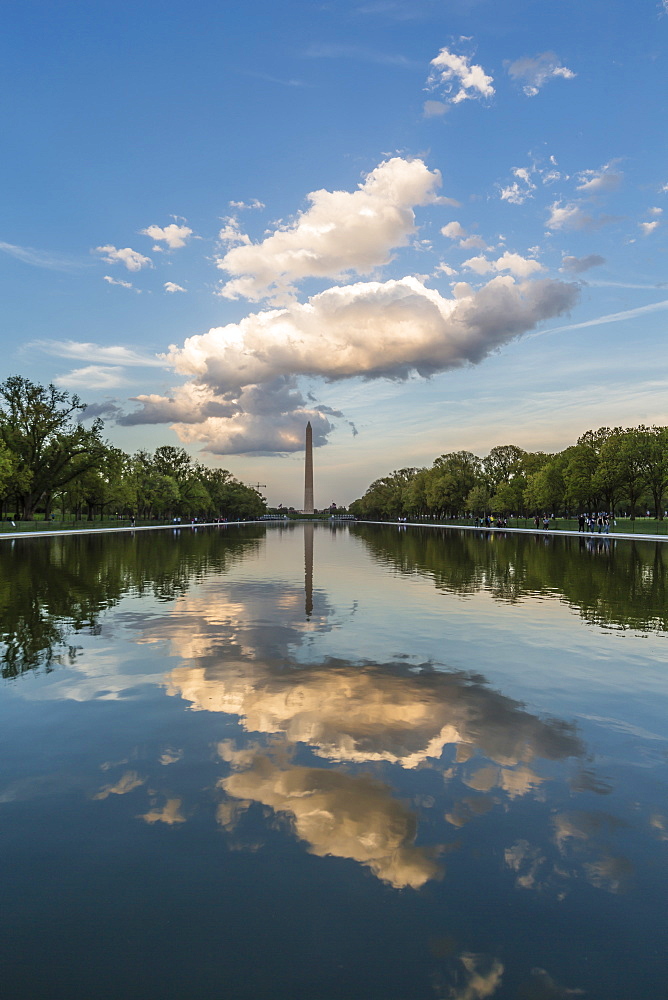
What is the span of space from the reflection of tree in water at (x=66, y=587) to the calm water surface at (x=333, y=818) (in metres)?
0.24

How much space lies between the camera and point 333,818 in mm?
5250

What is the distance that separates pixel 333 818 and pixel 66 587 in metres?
17.8

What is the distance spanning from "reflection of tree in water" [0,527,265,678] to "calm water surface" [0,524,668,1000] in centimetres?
24

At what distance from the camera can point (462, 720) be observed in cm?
772

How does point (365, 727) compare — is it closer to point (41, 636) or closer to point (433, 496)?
point (41, 636)

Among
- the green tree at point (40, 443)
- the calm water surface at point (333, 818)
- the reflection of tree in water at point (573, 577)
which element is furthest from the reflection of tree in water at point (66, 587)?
the green tree at point (40, 443)

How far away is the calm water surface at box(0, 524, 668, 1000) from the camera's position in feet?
12.0

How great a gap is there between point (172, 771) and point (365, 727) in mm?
2419

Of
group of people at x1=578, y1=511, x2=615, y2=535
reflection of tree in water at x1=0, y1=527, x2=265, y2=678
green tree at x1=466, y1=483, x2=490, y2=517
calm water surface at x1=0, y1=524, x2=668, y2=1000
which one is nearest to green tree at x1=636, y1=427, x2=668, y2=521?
group of people at x1=578, y1=511, x2=615, y2=535

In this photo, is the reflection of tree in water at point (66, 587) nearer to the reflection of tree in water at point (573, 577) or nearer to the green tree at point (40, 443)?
the reflection of tree in water at point (573, 577)

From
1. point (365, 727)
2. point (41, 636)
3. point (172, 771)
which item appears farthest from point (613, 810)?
point (41, 636)

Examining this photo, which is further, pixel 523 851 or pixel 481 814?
pixel 481 814

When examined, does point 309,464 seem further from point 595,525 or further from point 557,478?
point 595,525

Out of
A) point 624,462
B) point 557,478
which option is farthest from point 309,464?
point 624,462
